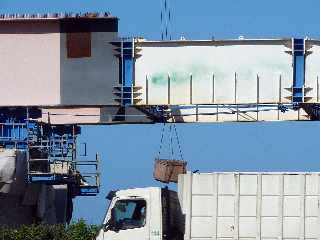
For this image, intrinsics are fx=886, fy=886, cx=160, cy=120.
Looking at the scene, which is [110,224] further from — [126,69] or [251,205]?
[126,69]

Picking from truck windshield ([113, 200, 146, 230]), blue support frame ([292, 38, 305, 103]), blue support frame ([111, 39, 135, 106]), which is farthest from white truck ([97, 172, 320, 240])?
blue support frame ([111, 39, 135, 106])

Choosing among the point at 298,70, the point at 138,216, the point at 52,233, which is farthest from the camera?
the point at 52,233

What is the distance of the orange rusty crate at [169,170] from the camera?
19.1 metres

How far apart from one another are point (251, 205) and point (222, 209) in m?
0.56

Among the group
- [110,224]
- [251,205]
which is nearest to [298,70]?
[251,205]

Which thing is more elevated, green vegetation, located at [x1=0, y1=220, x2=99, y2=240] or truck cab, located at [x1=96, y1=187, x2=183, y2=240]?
truck cab, located at [x1=96, y1=187, x2=183, y2=240]

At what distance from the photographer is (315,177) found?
16781 mm

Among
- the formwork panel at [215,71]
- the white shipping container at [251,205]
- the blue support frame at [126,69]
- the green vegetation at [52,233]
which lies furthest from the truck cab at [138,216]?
the green vegetation at [52,233]

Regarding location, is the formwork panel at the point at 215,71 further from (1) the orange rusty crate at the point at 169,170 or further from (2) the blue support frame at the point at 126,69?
(1) the orange rusty crate at the point at 169,170

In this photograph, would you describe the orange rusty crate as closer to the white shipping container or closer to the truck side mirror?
the white shipping container

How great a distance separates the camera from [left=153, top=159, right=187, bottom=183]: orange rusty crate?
62.5 ft

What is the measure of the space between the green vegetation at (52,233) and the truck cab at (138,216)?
17.3ft

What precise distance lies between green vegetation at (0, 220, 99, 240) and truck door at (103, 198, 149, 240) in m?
5.27

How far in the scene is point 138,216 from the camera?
1664 cm
